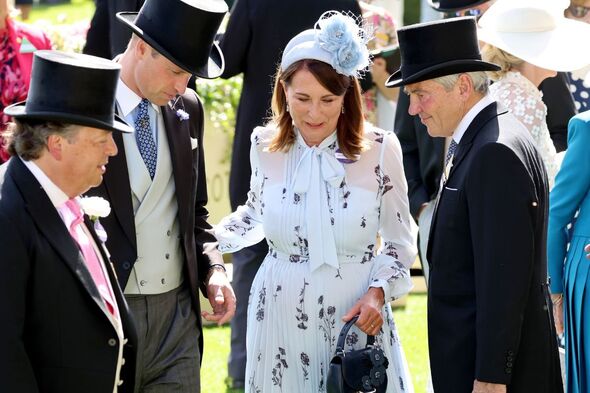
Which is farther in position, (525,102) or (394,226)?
(525,102)

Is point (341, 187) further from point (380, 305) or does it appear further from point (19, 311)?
point (19, 311)

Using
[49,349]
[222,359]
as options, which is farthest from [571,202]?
[222,359]

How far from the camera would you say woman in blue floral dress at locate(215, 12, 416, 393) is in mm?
4535

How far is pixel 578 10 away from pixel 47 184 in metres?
4.65

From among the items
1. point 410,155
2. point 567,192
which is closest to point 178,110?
point 567,192

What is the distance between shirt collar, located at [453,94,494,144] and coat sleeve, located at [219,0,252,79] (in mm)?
2432

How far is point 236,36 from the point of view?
6375mm

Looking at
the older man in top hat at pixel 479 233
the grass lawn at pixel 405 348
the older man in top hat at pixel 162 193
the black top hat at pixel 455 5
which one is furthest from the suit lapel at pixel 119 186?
the black top hat at pixel 455 5

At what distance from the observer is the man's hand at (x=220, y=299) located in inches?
174

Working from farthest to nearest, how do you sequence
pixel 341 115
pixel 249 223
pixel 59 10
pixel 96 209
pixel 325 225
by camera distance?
1. pixel 59 10
2. pixel 249 223
3. pixel 341 115
4. pixel 325 225
5. pixel 96 209

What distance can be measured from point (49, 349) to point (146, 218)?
1039mm

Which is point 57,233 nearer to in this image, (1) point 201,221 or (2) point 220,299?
(2) point 220,299

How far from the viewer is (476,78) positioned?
421 cm

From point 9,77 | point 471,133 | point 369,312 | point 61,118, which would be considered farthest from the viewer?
point 9,77
